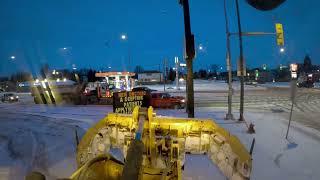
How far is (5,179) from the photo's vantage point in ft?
32.2

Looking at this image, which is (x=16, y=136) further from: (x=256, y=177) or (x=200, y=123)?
(x=200, y=123)

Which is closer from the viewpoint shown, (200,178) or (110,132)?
(110,132)

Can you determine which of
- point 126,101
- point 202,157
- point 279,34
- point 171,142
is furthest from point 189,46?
point 171,142

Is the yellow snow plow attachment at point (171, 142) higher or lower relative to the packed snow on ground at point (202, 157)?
higher

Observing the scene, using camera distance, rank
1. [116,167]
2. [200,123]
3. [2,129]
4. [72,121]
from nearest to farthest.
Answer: [116,167] → [200,123] → [2,129] → [72,121]

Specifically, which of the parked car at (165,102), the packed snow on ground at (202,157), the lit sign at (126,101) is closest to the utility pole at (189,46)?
the packed snow on ground at (202,157)

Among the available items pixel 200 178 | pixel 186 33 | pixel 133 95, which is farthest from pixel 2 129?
pixel 200 178

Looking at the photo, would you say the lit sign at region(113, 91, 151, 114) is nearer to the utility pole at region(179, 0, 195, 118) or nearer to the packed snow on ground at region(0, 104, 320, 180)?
the packed snow on ground at region(0, 104, 320, 180)

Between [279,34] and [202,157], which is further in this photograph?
[279,34]

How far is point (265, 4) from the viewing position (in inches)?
230

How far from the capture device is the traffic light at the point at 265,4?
574cm

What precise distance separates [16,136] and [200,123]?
536 inches

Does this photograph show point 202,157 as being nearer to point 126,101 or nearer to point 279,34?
point 126,101

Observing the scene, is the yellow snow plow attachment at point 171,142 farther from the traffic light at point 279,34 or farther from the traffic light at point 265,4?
the traffic light at point 279,34
